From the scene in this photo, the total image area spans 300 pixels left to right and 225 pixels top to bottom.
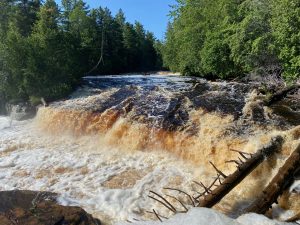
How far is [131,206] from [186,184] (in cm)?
153

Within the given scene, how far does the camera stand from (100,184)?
28.1 ft

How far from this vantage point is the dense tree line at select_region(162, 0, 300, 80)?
14641 millimetres

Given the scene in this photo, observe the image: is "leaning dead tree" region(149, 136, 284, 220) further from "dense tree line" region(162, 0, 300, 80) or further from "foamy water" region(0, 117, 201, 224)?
"dense tree line" region(162, 0, 300, 80)

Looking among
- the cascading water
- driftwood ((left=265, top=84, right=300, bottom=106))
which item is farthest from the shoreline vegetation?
the cascading water

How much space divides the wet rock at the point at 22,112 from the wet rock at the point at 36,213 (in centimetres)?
1029

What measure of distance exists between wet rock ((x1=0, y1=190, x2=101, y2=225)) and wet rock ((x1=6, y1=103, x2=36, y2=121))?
10.3m

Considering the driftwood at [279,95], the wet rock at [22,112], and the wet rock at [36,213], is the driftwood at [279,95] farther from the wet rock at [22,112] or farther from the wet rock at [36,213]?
the wet rock at [22,112]

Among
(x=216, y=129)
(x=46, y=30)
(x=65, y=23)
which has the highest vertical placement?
(x=65, y=23)

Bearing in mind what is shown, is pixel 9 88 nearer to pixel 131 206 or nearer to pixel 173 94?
pixel 173 94

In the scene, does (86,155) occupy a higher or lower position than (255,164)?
lower

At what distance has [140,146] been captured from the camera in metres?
10.8

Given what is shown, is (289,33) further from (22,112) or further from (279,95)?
(22,112)

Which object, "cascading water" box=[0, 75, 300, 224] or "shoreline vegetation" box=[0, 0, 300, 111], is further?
"shoreline vegetation" box=[0, 0, 300, 111]

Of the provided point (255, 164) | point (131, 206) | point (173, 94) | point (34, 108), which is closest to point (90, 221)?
point (131, 206)
